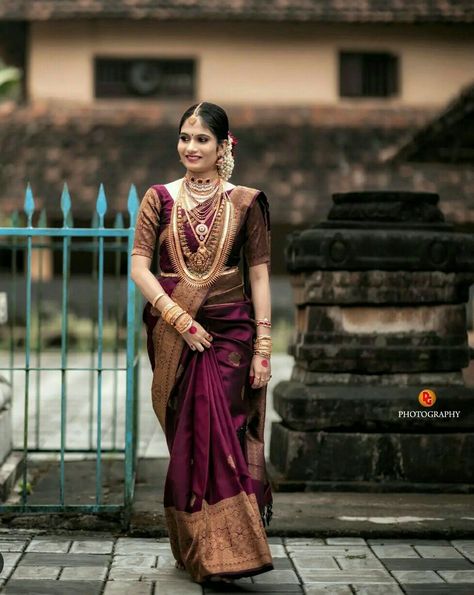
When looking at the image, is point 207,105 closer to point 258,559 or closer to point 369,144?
point 258,559

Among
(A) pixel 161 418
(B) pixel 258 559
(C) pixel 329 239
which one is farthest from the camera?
(C) pixel 329 239

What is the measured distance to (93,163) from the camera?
57.2ft

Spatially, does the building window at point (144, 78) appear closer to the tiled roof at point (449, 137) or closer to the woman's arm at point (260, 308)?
the tiled roof at point (449, 137)

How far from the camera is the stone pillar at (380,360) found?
5984mm

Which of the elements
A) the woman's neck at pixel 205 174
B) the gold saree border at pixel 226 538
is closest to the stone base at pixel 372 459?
the gold saree border at pixel 226 538

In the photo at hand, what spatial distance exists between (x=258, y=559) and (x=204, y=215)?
1368 millimetres

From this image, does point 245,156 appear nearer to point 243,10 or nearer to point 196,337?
point 243,10

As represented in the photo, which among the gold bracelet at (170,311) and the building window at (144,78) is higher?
the building window at (144,78)

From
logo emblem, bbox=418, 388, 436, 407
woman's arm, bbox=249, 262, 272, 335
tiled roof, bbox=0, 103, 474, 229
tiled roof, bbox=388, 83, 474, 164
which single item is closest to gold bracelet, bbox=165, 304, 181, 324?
woman's arm, bbox=249, 262, 272, 335

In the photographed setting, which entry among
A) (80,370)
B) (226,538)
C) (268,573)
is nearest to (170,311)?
(226,538)

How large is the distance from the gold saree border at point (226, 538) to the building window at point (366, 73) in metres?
14.9

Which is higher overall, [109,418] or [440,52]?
[440,52]

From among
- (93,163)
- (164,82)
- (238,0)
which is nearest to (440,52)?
(238,0)

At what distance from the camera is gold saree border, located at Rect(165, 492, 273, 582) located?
4.24m
